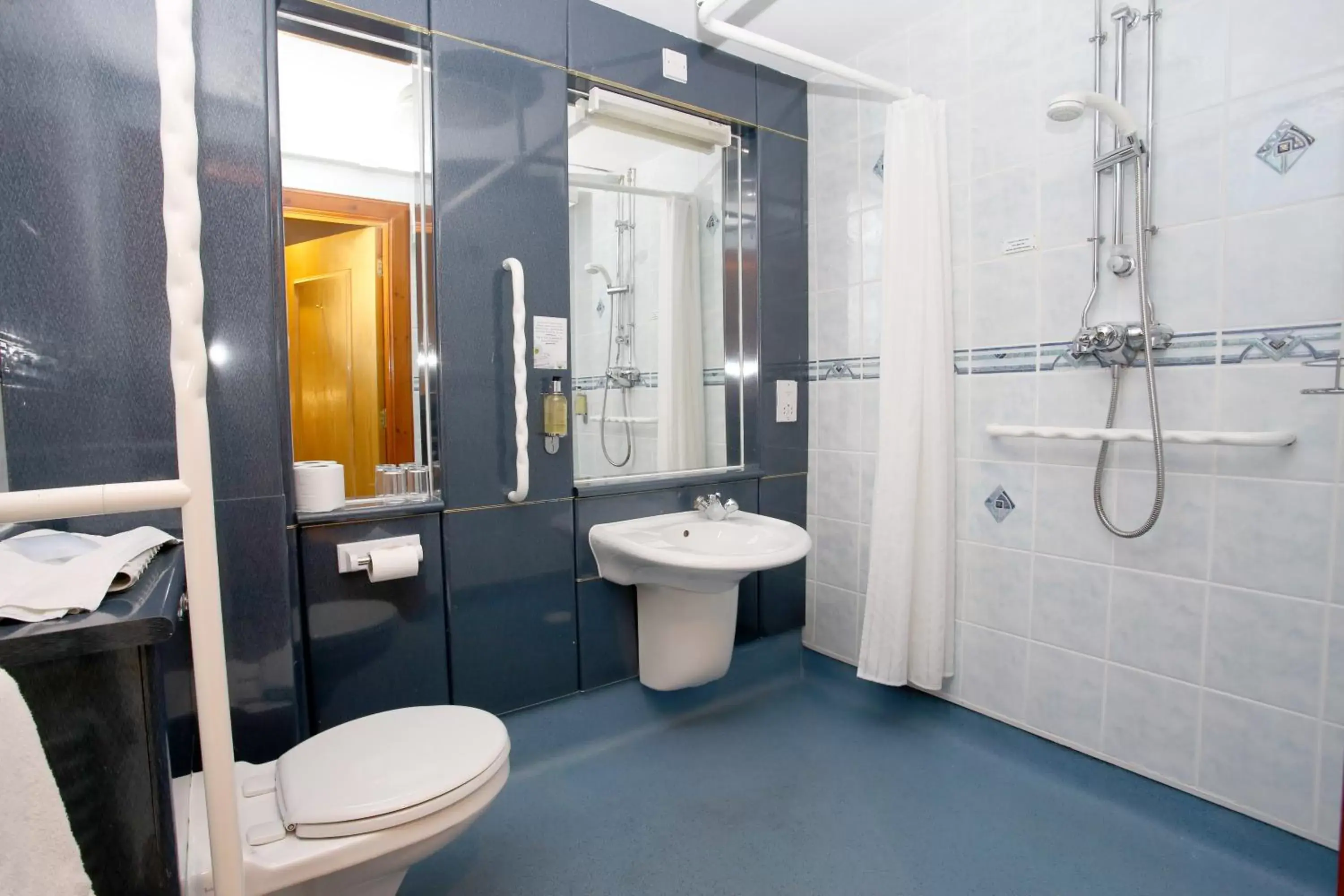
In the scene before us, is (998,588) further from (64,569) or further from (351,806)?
(64,569)

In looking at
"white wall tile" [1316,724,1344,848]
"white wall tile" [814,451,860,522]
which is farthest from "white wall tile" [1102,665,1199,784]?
"white wall tile" [814,451,860,522]

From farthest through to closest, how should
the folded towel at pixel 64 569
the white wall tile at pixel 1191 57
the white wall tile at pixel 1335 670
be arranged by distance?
the white wall tile at pixel 1191 57 → the white wall tile at pixel 1335 670 → the folded towel at pixel 64 569

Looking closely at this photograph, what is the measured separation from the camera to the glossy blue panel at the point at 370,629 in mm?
→ 1638

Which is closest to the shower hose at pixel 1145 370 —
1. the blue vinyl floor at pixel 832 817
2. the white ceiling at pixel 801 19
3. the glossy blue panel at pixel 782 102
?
the blue vinyl floor at pixel 832 817

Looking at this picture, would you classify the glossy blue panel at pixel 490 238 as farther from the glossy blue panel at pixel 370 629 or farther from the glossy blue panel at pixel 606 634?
the glossy blue panel at pixel 606 634

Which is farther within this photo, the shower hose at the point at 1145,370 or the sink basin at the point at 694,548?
the sink basin at the point at 694,548

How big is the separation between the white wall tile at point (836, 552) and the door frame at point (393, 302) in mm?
1478

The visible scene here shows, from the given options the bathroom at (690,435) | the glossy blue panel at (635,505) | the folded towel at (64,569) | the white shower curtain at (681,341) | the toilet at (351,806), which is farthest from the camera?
the white shower curtain at (681,341)

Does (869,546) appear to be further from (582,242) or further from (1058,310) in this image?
(582,242)

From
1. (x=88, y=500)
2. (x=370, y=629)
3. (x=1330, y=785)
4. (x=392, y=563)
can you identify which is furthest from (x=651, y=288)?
(x=1330, y=785)

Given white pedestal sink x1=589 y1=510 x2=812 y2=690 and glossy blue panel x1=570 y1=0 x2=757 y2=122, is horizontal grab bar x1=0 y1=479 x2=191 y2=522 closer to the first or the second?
white pedestal sink x1=589 y1=510 x2=812 y2=690

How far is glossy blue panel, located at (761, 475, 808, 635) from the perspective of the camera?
248 cm

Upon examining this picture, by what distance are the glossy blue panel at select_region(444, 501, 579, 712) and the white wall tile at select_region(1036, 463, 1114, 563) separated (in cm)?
135

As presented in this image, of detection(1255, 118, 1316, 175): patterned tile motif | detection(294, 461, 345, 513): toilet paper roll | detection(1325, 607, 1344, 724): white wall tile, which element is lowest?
detection(1325, 607, 1344, 724): white wall tile
